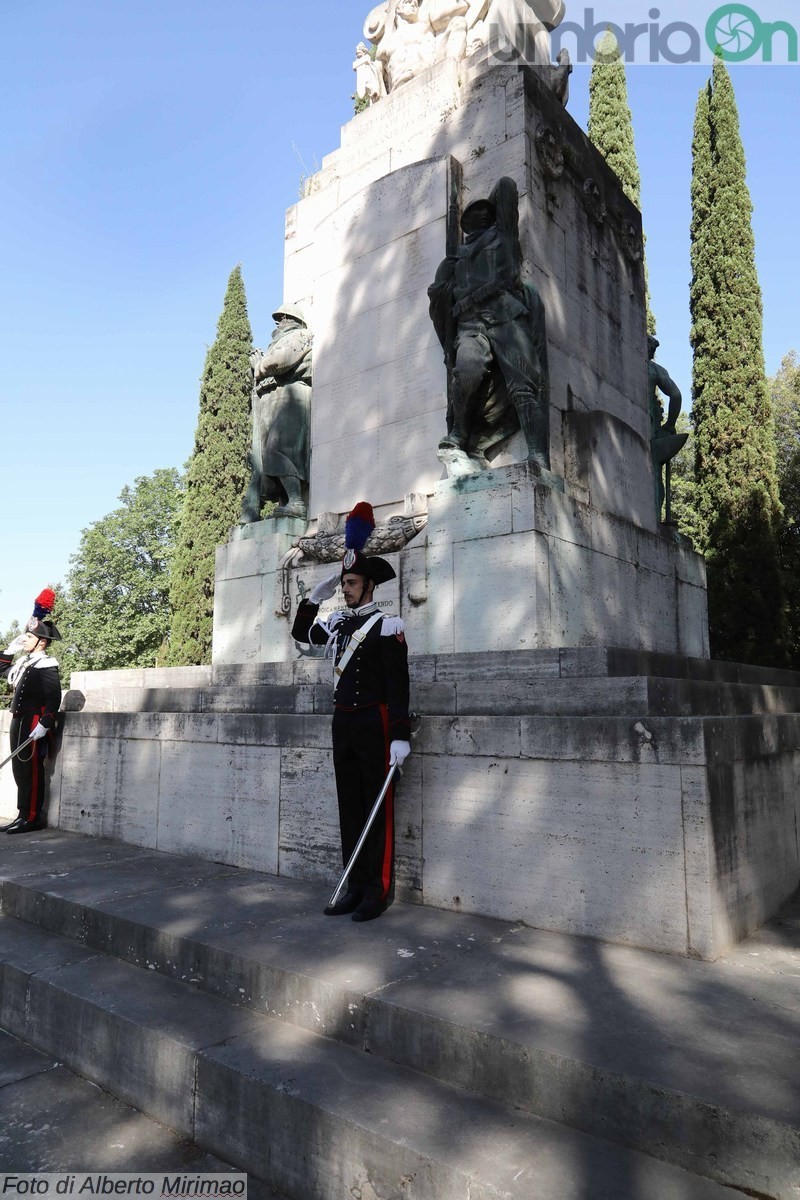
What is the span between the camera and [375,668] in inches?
189

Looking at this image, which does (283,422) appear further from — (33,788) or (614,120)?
(614,120)

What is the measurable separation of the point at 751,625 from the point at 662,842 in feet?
52.6

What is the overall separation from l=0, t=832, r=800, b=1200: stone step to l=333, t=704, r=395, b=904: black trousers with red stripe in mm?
225

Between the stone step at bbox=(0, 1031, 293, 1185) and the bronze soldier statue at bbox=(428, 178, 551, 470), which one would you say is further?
the bronze soldier statue at bbox=(428, 178, 551, 470)

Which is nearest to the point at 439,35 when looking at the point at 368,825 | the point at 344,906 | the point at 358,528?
the point at 358,528

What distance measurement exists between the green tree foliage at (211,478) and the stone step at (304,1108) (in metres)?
23.0

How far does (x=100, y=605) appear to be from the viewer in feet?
122

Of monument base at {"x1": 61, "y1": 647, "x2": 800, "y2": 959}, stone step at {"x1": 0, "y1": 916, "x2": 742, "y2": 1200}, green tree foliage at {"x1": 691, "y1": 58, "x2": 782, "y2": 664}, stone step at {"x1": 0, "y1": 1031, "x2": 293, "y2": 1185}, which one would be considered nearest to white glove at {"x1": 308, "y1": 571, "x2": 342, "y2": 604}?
monument base at {"x1": 61, "y1": 647, "x2": 800, "y2": 959}

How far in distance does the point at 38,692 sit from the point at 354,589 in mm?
4377

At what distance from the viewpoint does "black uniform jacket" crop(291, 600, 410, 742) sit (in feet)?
15.1

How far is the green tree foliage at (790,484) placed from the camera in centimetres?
1938

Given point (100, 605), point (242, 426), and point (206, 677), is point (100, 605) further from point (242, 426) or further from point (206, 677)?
point (206, 677)

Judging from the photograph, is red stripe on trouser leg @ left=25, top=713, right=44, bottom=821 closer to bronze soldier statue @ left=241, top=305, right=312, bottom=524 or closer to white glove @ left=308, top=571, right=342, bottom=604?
bronze soldier statue @ left=241, top=305, right=312, bottom=524

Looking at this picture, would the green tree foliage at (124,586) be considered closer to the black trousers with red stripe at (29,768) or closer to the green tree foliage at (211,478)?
the green tree foliage at (211,478)
